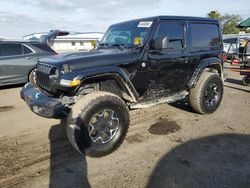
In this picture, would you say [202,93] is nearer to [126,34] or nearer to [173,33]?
[173,33]

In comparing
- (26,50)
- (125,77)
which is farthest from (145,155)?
(26,50)

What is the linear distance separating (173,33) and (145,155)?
244 centimetres

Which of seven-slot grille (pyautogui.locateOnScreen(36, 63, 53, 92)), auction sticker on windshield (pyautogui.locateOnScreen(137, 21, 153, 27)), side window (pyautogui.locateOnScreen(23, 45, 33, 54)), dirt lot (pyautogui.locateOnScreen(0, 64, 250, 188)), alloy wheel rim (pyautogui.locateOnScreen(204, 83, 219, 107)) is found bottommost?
dirt lot (pyautogui.locateOnScreen(0, 64, 250, 188))

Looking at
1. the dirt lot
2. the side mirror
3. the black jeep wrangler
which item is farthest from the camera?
the side mirror

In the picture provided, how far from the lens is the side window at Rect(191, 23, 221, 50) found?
5.57 metres

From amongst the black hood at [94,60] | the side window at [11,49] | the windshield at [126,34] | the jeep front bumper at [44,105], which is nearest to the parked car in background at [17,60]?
the side window at [11,49]

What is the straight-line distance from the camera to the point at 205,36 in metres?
5.84

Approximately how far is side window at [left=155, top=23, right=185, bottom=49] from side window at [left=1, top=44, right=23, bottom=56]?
5.93 metres

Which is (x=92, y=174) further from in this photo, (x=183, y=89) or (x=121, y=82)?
(x=183, y=89)

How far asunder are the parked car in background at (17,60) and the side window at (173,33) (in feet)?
17.4

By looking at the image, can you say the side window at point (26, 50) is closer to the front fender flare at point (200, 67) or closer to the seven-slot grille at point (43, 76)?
the seven-slot grille at point (43, 76)

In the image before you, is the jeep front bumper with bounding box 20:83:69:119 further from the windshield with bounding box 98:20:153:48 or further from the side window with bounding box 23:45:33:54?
the side window with bounding box 23:45:33:54

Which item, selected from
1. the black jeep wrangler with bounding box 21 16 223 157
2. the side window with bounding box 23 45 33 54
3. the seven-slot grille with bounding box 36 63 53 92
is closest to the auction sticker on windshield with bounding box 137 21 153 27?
the black jeep wrangler with bounding box 21 16 223 157

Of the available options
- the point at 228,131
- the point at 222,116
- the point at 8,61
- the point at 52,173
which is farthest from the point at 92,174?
the point at 8,61
